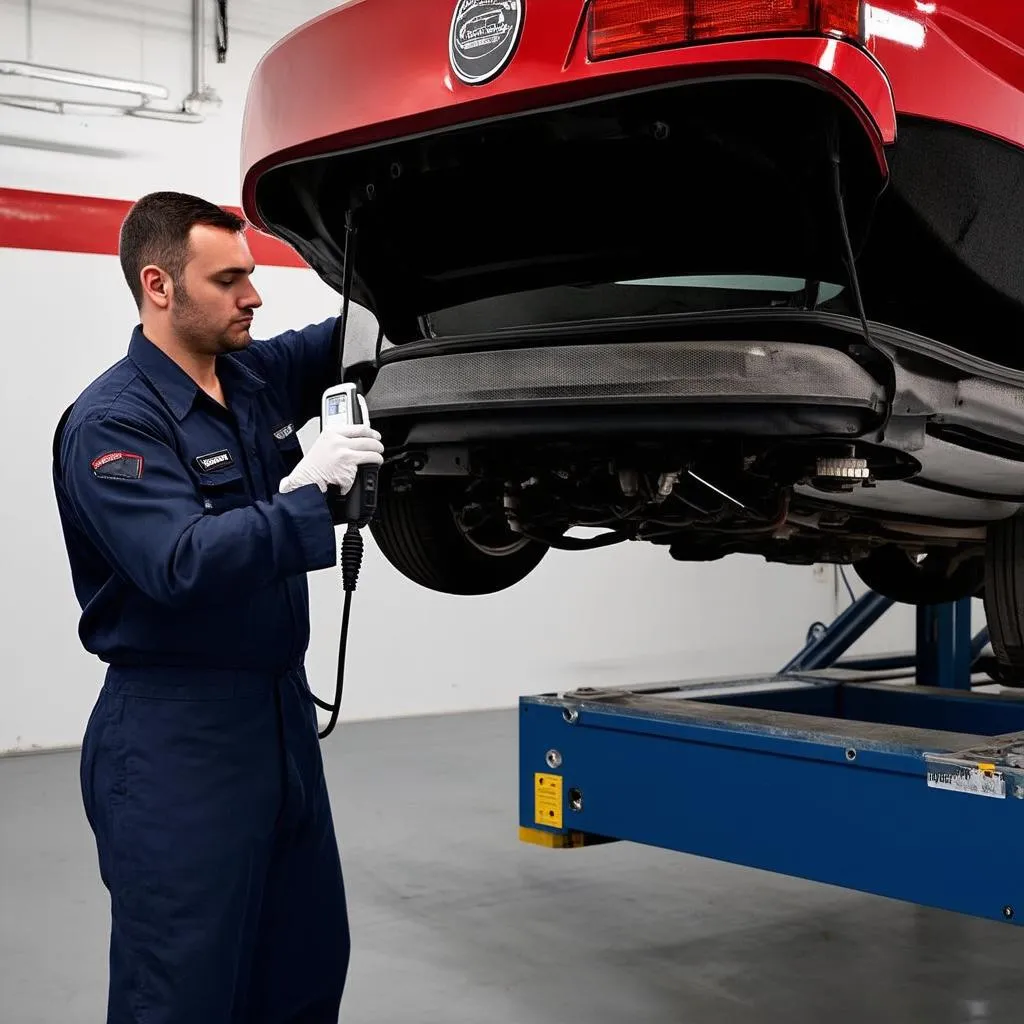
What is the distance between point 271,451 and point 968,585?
2.22 meters

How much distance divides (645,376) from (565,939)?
1.61m

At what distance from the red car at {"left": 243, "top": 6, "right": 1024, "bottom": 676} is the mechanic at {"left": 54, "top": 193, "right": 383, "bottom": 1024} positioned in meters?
0.22

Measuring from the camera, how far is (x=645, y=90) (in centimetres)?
149

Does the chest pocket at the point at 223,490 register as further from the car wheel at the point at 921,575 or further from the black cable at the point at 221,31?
the black cable at the point at 221,31

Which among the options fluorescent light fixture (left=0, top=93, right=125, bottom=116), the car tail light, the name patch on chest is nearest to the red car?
the car tail light

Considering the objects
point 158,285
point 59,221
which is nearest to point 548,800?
point 158,285

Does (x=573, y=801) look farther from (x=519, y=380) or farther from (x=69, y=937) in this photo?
(x=69, y=937)

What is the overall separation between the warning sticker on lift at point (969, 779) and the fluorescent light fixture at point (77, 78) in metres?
4.50

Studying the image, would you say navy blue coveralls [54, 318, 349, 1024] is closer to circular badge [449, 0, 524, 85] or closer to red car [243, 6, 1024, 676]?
red car [243, 6, 1024, 676]

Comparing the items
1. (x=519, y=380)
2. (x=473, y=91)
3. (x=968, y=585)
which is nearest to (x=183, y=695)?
(x=519, y=380)

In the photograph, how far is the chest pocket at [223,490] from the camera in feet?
5.68

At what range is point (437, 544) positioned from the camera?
254 cm

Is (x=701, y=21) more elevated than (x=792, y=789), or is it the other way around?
(x=701, y=21)

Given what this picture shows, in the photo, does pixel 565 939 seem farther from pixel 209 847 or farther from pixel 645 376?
pixel 645 376
